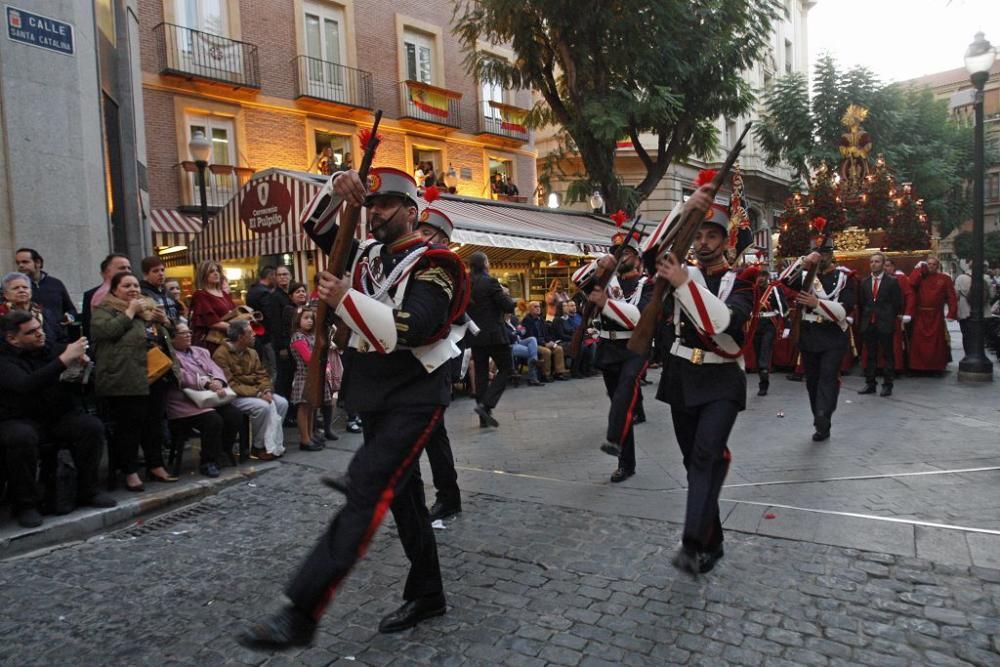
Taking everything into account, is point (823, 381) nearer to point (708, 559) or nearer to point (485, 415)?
point (485, 415)

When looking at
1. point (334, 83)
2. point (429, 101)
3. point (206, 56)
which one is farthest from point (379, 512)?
point (429, 101)

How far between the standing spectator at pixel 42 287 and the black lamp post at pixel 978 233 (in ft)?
38.1

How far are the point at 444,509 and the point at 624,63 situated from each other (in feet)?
47.6

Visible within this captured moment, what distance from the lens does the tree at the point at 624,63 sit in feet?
53.9

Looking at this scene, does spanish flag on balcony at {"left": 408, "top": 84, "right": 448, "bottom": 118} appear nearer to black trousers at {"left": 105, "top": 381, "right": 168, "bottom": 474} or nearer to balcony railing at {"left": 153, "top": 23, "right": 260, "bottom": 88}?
balcony railing at {"left": 153, "top": 23, "right": 260, "bottom": 88}

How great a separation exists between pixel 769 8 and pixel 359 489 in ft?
62.1

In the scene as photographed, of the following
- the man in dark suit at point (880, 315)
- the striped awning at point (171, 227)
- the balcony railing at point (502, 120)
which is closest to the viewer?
the man in dark suit at point (880, 315)

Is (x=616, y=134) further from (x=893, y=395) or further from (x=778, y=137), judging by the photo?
(x=778, y=137)

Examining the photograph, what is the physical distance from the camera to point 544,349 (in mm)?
12492

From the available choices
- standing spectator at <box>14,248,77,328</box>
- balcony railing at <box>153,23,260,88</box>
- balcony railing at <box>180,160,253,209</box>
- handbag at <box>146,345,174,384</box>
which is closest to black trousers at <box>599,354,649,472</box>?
handbag at <box>146,345,174,384</box>

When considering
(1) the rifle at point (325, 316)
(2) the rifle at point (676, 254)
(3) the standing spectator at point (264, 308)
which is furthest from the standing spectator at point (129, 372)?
(2) the rifle at point (676, 254)

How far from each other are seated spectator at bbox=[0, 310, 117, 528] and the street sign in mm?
4179

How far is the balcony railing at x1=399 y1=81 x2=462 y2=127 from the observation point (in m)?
20.2

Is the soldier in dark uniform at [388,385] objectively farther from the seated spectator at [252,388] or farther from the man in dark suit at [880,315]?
the man in dark suit at [880,315]
